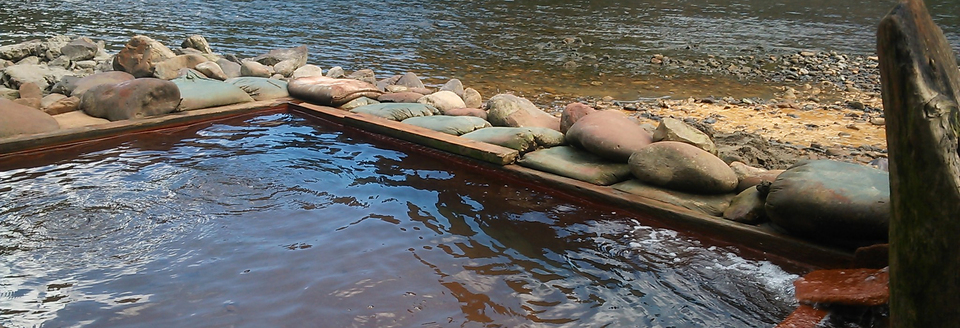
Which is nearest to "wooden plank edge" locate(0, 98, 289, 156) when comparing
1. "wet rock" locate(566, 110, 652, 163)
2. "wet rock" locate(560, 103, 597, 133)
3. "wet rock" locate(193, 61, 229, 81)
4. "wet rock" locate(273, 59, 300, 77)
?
"wet rock" locate(193, 61, 229, 81)

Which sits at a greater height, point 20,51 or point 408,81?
point 20,51

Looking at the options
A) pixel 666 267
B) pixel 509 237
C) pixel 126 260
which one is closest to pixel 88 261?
pixel 126 260

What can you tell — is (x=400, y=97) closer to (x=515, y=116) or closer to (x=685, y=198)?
(x=515, y=116)

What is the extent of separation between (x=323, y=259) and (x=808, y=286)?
2603 millimetres

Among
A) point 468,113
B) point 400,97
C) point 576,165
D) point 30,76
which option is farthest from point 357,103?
point 30,76

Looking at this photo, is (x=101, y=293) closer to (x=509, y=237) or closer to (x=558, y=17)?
(x=509, y=237)

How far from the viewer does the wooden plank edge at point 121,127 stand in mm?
5496

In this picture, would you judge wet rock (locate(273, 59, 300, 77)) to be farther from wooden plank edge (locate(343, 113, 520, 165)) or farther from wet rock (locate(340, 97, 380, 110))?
wooden plank edge (locate(343, 113, 520, 165))

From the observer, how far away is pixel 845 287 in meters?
3.11

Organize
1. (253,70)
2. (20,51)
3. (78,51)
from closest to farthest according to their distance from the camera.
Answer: (253,70) < (20,51) < (78,51)

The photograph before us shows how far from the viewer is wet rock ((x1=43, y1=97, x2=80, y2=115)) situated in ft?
22.1

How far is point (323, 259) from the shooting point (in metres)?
3.70

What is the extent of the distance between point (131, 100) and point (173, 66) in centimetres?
266

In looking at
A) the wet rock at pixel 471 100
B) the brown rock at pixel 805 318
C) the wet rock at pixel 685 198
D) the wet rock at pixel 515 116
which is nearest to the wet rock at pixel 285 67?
the wet rock at pixel 471 100
